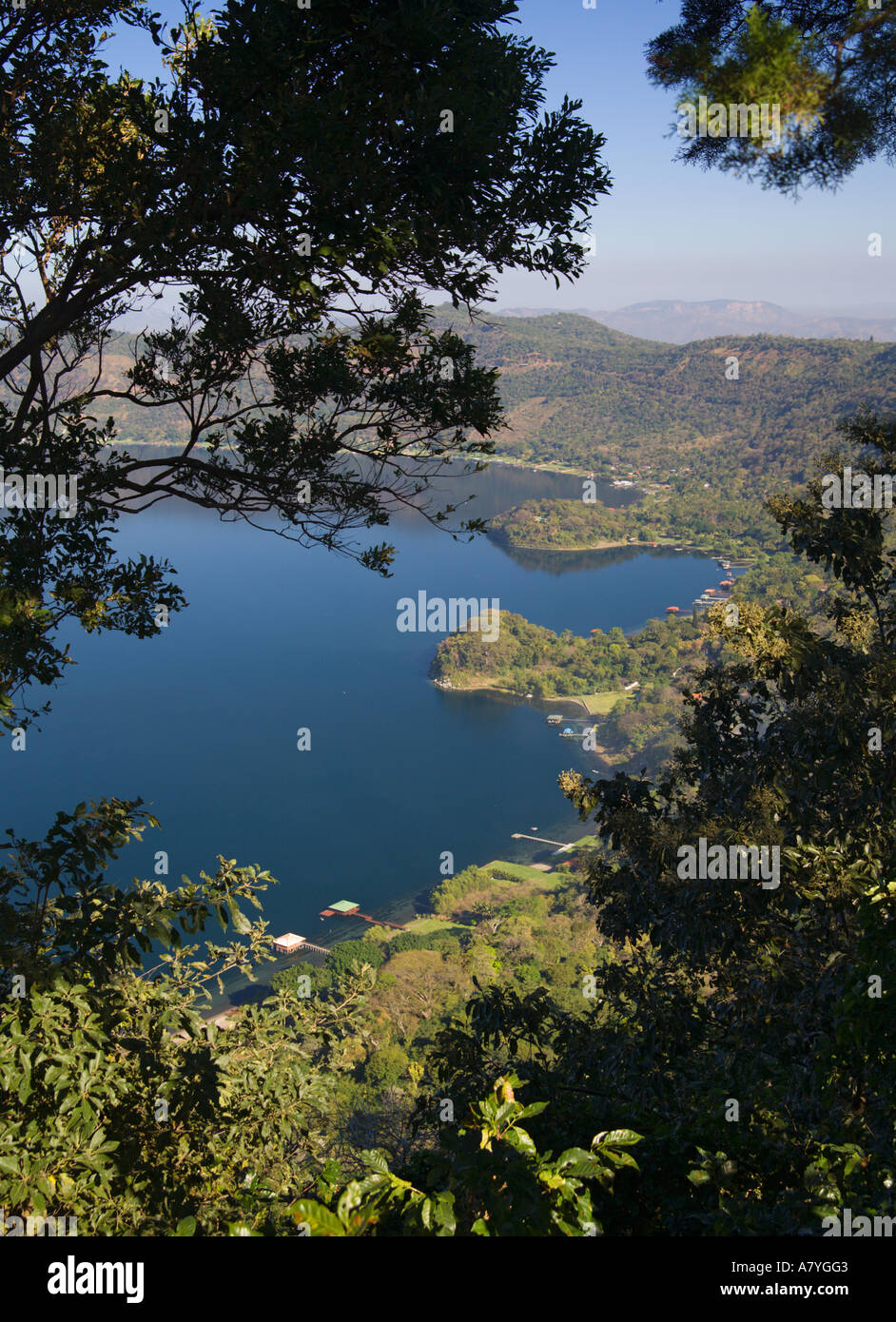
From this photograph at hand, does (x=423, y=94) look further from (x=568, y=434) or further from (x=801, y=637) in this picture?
(x=568, y=434)

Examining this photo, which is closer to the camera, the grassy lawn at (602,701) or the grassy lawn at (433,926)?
the grassy lawn at (433,926)

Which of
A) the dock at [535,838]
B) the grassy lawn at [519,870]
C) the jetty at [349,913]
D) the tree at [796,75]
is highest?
the tree at [796,75]

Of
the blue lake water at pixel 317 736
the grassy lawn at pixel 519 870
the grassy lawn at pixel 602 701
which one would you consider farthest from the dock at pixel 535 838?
the grassy lawn at pixel 602 701

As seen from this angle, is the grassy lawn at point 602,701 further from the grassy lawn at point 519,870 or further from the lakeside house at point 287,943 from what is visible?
the lakeside house at point 287,943

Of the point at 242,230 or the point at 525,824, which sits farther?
the point at 525,824

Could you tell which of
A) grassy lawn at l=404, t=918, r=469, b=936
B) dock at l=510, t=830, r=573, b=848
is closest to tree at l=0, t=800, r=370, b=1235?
grassy lawn at l=404, t=918, r=469, b=936

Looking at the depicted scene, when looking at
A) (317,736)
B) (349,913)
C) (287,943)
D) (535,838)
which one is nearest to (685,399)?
(317,736)
